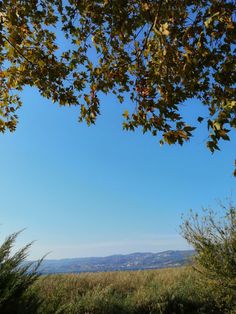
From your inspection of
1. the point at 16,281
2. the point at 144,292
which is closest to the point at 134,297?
the point at 144,292

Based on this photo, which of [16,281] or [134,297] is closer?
[16,281]

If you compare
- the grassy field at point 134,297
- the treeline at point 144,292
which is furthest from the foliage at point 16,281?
the grassy field at point 134,297

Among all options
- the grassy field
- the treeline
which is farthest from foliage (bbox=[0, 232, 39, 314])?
the grassy field

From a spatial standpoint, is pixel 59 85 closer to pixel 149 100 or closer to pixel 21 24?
pixel 21 24

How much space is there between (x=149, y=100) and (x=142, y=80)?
73cm

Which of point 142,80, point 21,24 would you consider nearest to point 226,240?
point 142,80

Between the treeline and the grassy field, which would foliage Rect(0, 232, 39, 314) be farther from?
the grassy field

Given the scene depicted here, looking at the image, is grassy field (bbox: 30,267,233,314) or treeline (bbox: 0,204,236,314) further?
grassy field (bbox: 30,267,233,314)

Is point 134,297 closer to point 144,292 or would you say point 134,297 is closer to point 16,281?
point 144,292

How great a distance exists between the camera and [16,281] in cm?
698

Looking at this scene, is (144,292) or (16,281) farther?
Answer: (144,292)

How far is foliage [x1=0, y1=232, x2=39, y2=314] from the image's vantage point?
21.9ft

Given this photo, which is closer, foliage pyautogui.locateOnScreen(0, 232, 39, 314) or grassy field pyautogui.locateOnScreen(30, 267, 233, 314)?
foliage pyautogui.locateOnScreen(0, 232, 39, 314)

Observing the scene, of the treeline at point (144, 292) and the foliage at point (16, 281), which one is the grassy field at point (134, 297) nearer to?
the treeline at point (144, 292)
